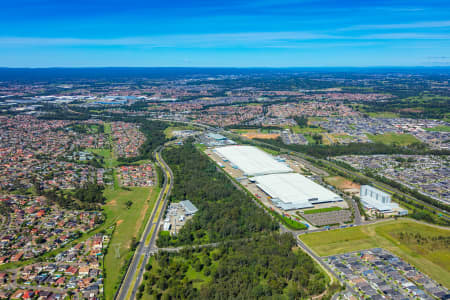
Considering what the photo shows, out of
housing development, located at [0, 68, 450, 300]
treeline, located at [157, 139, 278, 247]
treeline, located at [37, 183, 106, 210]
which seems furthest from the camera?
treeline, located at [37, 183, 106, 210]

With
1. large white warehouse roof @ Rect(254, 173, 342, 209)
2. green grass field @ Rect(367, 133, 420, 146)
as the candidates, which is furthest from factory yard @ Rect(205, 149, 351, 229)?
green grass field @ Rect(367, 133, 420, 146)

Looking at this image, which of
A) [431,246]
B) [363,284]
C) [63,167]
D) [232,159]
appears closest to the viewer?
[363,284]

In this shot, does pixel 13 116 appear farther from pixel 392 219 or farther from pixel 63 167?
pixel 392 219

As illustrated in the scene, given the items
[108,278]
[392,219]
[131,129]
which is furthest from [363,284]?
[131,129]

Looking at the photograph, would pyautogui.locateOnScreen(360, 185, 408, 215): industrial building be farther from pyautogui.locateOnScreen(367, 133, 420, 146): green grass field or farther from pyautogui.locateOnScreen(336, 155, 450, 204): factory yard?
pyautogui.locateOnScreen(367, 133, 420, 146): green grass field

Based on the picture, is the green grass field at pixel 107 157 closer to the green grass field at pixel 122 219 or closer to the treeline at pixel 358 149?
the green grass field at pixel 122 219

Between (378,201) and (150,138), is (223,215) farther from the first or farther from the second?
(150,138)
